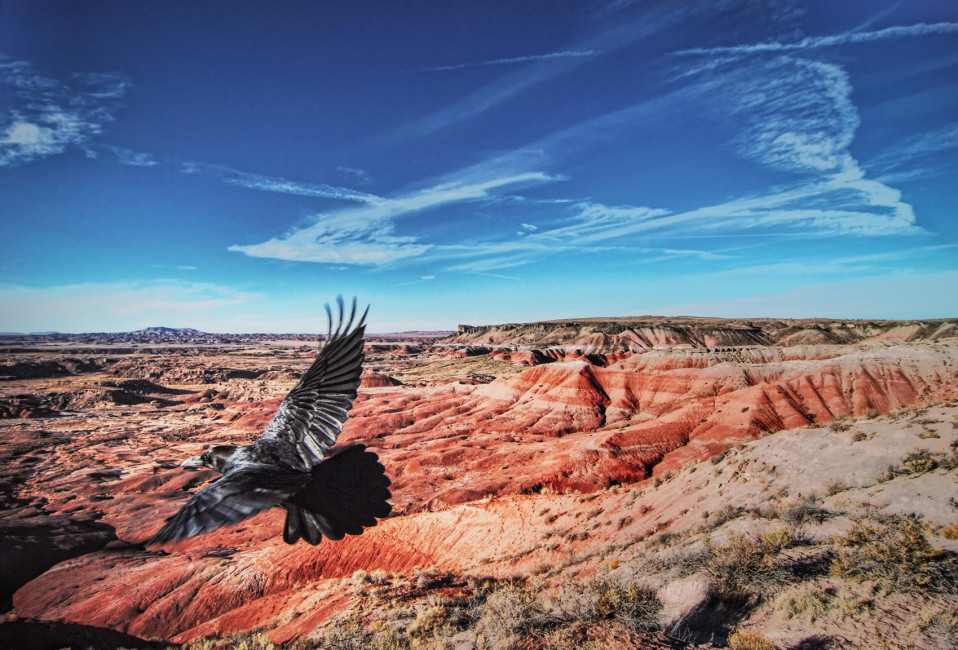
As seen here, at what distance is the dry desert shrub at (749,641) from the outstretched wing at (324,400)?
17.1 ft

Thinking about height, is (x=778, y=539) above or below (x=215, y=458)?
below

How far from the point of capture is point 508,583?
10.6 m

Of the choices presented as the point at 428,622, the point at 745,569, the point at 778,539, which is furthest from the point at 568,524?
the point at 745,569

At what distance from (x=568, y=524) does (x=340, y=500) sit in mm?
15007

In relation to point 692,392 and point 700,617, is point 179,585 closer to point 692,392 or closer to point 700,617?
point 700,617

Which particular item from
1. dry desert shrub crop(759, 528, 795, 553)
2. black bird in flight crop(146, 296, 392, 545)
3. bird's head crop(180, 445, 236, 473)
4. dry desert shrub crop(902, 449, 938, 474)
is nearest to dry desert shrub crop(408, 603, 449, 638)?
black bird in flight crop(146, 296, 392, 545)

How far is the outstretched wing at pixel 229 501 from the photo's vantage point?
292 centimetres

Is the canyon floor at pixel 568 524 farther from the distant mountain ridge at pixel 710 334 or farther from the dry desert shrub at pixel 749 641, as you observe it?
the distant mountain ridge at pixel 710 334

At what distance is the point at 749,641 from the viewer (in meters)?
4.54

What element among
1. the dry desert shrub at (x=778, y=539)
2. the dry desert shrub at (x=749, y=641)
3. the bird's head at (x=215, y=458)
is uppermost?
the bird's head at (x=215, y=458)

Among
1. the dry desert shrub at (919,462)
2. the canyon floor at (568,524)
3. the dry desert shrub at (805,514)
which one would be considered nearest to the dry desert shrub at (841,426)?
the canyon floor at (568,524)

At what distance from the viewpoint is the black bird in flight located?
3.27m

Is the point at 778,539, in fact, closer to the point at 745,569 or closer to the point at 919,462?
the point at 745,569

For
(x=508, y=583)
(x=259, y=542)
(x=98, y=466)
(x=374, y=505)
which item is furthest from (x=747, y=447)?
(x=98, y=466)
